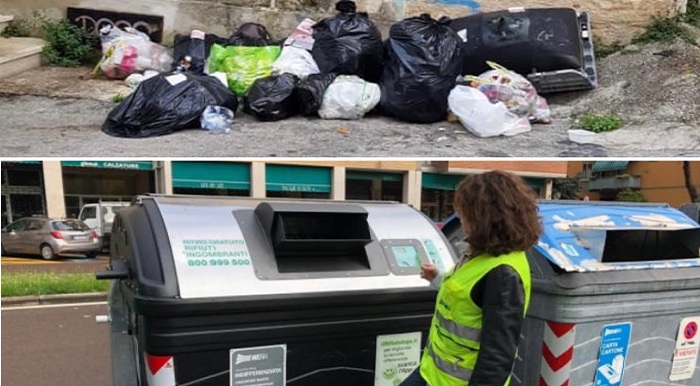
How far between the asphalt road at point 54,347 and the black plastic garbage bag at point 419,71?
340 centimetres

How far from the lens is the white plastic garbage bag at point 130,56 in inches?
272

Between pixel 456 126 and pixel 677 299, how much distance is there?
11.0ft

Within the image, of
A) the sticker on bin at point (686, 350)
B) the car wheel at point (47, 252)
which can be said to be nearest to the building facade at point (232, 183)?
the car wheel at point (47, 252)

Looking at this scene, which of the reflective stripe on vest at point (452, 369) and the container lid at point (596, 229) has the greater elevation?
the container lid at point (596, 229)

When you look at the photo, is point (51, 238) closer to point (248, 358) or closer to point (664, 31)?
point (664, 31)

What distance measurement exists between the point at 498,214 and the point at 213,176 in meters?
13.6

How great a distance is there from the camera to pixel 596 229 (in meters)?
2.71

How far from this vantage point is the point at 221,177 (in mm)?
15500

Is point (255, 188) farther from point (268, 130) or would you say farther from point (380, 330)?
point (380, 330)

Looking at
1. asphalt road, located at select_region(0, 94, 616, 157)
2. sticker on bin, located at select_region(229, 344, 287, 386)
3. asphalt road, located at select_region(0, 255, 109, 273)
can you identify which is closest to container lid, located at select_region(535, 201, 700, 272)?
sticker on bin, located at select_region(229, 344, 287, 386)

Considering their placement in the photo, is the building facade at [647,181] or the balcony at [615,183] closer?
the building facade at [647,181]

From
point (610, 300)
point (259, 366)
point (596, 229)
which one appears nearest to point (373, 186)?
point (596, 229)

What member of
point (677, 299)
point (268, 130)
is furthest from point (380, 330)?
point (268, 130)

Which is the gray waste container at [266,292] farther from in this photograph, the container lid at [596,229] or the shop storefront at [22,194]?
the shop storefront at [22,194]
